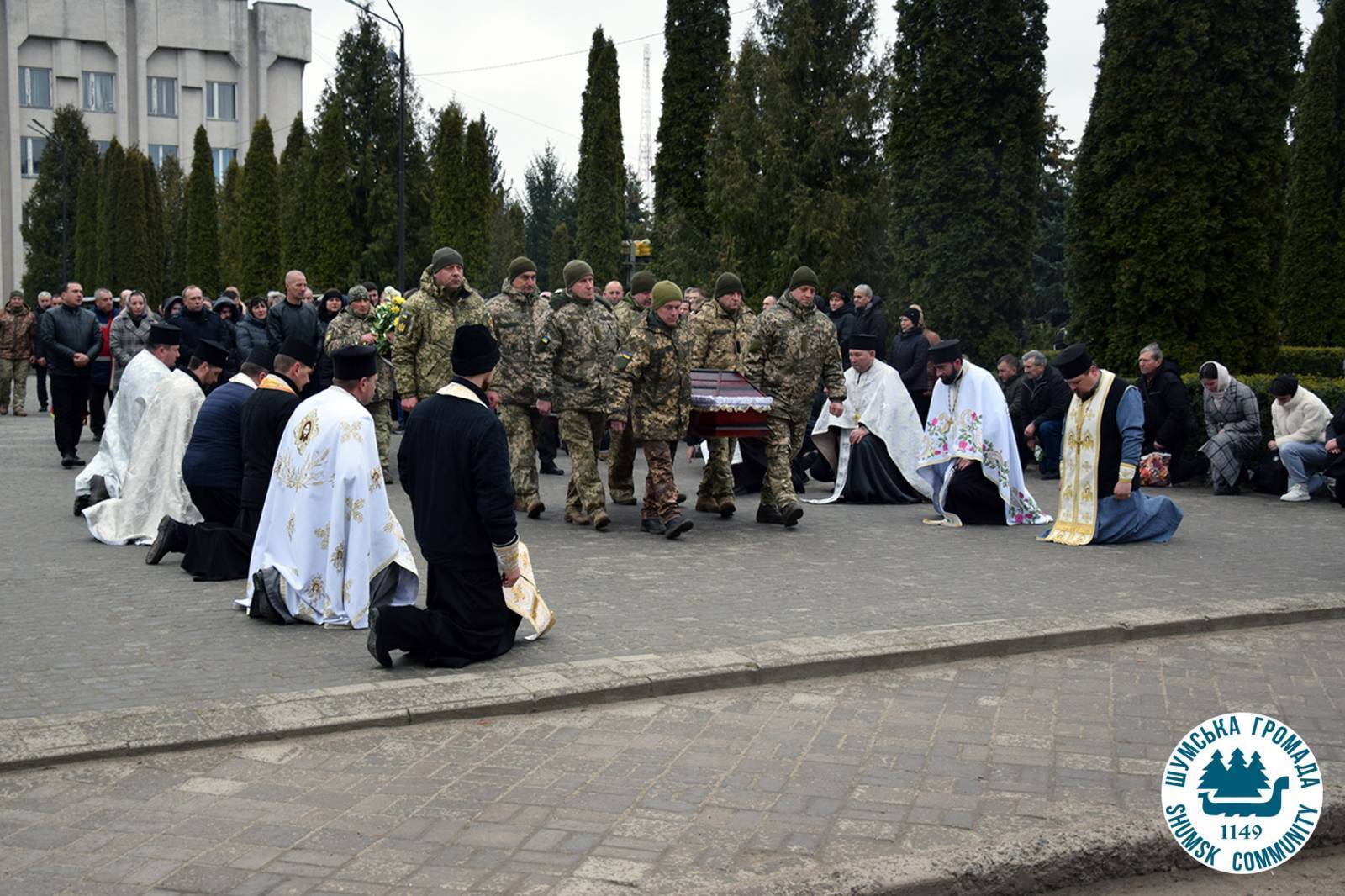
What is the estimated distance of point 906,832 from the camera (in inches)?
200

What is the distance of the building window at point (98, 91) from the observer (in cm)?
7212

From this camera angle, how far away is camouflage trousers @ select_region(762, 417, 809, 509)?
488 inches

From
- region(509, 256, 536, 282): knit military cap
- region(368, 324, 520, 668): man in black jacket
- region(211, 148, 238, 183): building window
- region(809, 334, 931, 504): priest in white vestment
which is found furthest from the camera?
region(211, 148, 238, 183): building window

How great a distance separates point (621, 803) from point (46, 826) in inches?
81.2

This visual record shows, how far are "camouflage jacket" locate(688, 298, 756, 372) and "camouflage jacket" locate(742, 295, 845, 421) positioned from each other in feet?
1.24

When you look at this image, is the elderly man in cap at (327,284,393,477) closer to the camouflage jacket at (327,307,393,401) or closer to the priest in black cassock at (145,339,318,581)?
the camouflage jacket at (327,307,393,401)

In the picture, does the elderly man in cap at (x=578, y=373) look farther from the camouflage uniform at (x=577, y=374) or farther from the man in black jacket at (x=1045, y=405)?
the man in black jacket at (x=1045, y=405)

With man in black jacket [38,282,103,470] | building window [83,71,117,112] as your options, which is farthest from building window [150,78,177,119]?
man in black jacket [38,282,103,470]

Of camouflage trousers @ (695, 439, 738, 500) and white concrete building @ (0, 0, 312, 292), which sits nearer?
camouflage trousers @ (695, 439, 738, 500)

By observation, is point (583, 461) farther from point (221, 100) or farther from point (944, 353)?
point (221, 100)

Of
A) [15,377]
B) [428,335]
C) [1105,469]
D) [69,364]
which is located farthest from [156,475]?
[15,377]

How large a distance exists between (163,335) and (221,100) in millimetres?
68660

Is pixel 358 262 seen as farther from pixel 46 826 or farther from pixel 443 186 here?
pixel 46 826

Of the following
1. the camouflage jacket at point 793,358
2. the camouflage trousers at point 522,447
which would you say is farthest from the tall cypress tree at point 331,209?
the camouflage jacket at point 793,358
